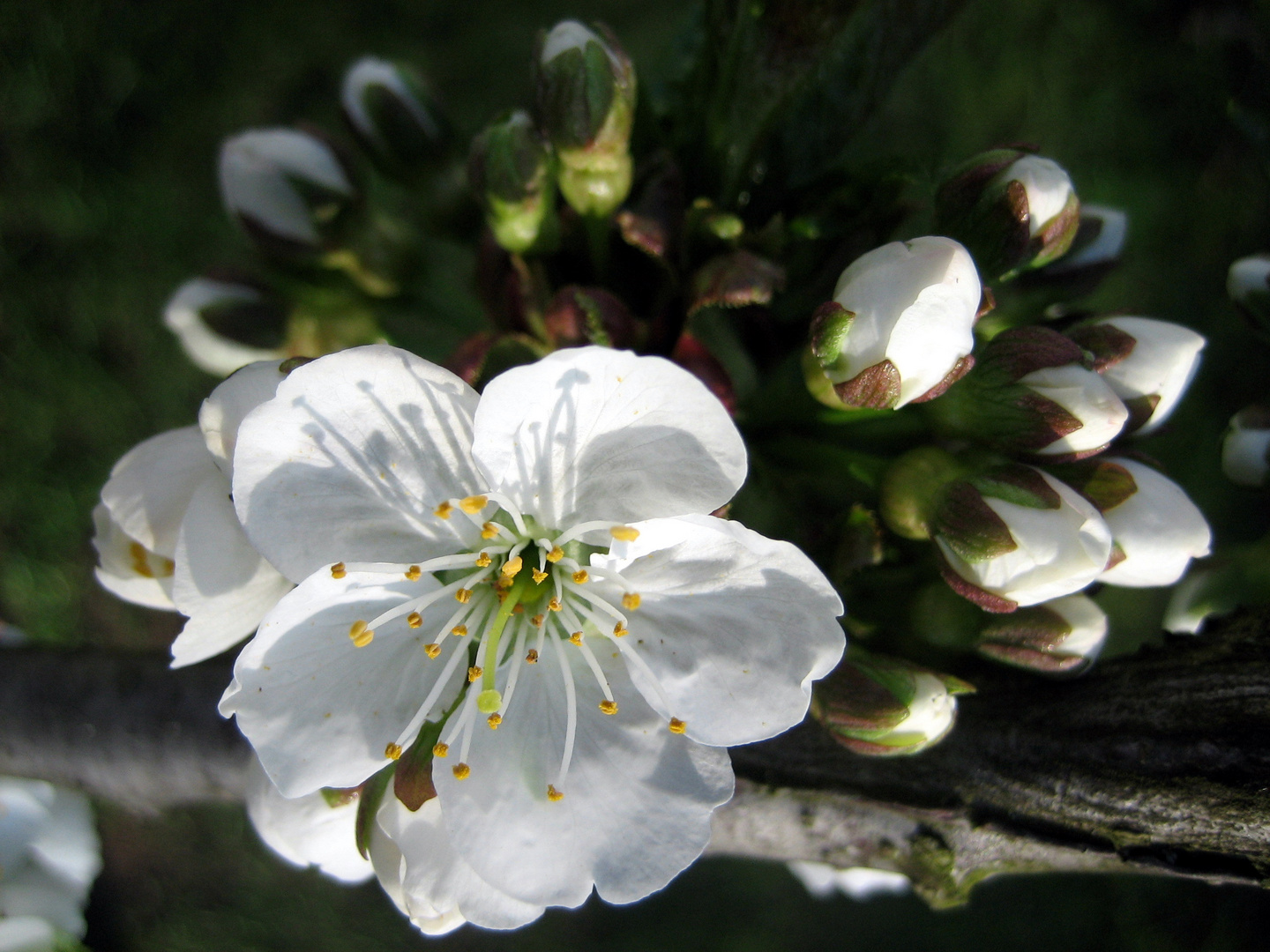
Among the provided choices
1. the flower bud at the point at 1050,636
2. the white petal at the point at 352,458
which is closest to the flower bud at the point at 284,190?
the white petal at the point at 352,458

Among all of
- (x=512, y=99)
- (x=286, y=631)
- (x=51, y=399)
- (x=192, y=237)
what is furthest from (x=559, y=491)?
(x=51, y=399)

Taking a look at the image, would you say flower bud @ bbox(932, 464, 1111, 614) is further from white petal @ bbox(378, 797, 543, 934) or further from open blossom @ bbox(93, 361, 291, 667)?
open blossom @ bbox(93, 361, 291, 667)

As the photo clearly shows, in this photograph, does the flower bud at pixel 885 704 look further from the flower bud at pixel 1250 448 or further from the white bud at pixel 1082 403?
the flower bud at pixel 1250 448

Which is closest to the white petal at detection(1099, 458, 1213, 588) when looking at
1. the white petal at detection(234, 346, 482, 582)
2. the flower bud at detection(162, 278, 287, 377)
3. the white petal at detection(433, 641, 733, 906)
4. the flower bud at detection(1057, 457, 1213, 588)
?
the flower bud at detection(1057, 457, 1213, 588)

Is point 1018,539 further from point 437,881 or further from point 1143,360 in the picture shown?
point 437,881

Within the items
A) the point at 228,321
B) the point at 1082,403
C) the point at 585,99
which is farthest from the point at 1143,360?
the point at 228,321
